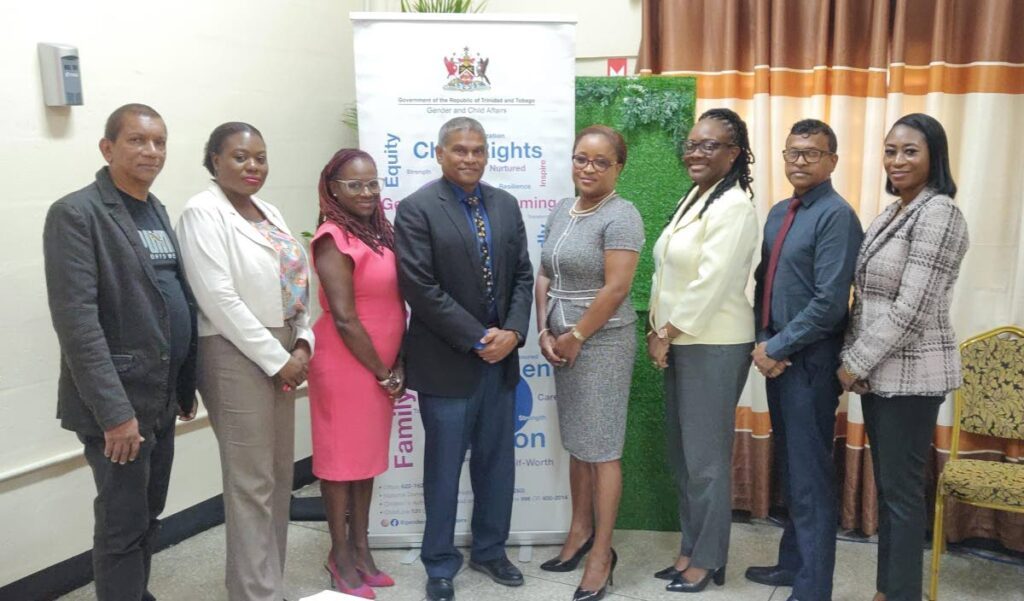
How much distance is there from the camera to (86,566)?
284 centimetres

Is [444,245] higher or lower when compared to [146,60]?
lower

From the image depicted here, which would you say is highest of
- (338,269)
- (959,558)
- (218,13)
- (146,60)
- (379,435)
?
(218,13)

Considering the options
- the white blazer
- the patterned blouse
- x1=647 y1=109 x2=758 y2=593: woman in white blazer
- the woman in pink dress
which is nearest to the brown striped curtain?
x1=647 y1=109 x2=758 y2=593: woman in white blazer

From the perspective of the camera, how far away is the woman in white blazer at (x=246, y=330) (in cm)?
224

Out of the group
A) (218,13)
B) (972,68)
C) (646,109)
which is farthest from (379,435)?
(972,68)

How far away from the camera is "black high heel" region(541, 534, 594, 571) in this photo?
9.75 ft

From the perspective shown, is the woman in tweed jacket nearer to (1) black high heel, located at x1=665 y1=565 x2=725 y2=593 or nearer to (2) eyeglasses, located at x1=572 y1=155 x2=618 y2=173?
(1) black high heel, located at x1=665 y1=565 x2=725 y2=593

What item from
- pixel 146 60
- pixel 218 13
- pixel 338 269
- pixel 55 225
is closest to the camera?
pixel 55 225

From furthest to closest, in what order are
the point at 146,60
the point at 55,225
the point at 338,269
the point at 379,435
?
1. the point at 146,60
2. the point at 379,435
3. the point at 338,269
4. the point at 55,225

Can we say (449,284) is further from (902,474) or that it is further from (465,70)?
(902,474)

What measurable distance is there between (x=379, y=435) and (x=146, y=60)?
164cm

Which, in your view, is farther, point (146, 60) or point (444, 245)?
point (146, 60)

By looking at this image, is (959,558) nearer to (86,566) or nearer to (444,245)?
(444,245)

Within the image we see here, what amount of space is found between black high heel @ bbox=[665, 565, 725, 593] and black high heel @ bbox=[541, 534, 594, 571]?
328mm
